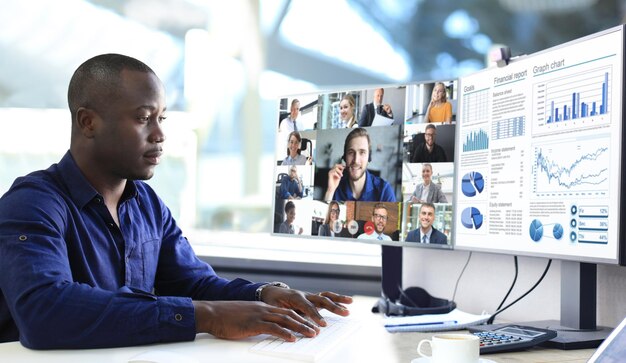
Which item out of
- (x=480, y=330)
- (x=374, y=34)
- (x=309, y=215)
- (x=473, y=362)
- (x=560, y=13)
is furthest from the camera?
(x=374, y=34)

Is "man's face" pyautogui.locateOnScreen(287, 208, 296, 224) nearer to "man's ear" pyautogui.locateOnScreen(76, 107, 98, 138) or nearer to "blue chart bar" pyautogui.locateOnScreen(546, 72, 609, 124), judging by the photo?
"man's ear" pyautogui.locateOnScreen(76, 107, 98, 138)

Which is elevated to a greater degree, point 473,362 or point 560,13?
point 560,13

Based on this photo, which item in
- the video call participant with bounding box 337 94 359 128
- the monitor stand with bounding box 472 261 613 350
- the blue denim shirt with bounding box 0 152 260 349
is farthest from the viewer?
the video call participant with bounding box 337 94 359 128

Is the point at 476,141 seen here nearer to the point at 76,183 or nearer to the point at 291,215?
the point at 291,215

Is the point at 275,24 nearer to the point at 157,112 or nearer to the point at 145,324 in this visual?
the point at 157,112

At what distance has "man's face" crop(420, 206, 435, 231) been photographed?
169 centimetres

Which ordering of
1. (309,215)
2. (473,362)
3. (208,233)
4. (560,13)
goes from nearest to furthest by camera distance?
(473,362), (309,215), (560,13), (208,233)

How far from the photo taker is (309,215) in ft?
6.07

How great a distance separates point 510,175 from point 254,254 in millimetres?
1361

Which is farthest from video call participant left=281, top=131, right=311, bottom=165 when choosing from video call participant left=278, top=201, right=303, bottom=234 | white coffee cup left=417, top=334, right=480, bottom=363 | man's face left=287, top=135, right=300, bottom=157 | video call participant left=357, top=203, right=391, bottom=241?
white coffee cup left=417, top=334, right=480, bottom=363

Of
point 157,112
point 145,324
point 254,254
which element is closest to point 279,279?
point 254,254

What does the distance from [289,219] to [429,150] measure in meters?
0.40

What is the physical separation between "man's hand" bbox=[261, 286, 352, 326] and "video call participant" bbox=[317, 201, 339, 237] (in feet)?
1.26

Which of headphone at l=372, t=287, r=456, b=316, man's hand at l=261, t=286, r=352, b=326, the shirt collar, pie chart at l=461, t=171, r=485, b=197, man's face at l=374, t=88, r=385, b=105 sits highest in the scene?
man's face at l=374, t=88, r=385, b=105
